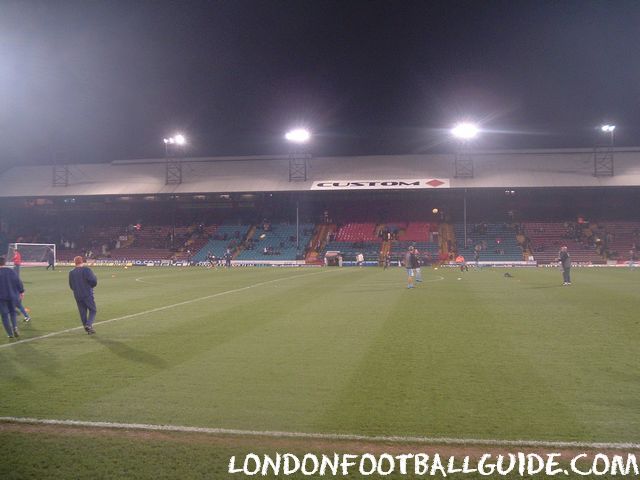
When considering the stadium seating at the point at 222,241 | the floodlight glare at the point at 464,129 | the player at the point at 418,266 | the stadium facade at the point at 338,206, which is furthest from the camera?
the stadium seating at the point at 222,241

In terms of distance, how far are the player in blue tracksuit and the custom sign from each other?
138 ft

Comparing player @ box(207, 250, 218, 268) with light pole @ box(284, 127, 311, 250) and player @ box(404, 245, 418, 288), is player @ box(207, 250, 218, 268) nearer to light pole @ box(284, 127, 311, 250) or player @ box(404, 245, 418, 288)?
light pole @ box(284, 127, 311, 250)

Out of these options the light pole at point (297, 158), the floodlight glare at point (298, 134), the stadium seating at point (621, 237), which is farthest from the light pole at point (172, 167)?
the stadium seating at point (621, 237)

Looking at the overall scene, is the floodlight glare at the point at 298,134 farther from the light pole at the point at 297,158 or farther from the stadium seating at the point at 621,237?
the stadium seating at the point at 621,237

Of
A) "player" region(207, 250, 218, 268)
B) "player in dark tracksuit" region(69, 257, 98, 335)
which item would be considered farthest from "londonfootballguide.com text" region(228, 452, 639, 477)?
"player" region(207, 250, 218, 268)

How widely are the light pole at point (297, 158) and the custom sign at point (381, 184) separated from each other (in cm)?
267

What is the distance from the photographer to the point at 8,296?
10711 millimetres

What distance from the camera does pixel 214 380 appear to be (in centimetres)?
726

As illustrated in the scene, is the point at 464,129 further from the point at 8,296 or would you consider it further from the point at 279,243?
the point at 8,296

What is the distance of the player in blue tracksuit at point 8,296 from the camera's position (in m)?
10.7

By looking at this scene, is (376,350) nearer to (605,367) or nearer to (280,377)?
(280,377)

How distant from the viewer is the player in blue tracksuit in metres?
10.7

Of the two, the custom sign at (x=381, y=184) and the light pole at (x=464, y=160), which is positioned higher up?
the light pole at (x=464, y=160)

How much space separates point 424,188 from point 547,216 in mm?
15557
